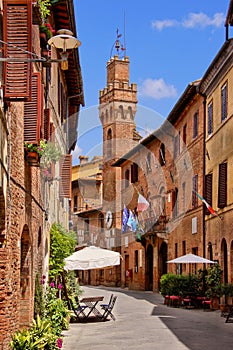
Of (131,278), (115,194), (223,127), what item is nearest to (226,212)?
(223,127)

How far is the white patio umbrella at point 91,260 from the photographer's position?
1997 cm

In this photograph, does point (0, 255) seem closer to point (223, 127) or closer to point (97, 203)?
point (223, 127)

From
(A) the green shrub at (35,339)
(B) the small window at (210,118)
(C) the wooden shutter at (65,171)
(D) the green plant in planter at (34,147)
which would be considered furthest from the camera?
(B) the small window at (210,118)

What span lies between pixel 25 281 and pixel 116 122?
43.7 m

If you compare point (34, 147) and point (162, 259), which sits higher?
point (34, 147)

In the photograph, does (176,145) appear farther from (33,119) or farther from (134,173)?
(33,119)

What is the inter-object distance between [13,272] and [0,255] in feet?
3.66

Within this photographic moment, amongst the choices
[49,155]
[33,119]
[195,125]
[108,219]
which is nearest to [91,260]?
[49,155]

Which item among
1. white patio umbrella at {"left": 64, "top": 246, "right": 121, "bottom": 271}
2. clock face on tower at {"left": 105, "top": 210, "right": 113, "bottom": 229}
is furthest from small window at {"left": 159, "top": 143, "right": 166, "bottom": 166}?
white patio umbrella at {"left": 64, "top": 246, "right": 121, "bottom": 271}

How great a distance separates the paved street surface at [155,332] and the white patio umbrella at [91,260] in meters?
1.75

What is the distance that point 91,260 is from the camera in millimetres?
20578

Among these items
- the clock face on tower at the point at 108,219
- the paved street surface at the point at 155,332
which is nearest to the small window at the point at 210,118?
the paved street surface at the point at 155,332

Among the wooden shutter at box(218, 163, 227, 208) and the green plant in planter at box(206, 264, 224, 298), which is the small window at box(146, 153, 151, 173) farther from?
the wooden shutter at box(218, 163, 227, 208)

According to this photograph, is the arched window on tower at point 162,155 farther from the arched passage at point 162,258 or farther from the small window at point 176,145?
the arched passage at point 162,258
